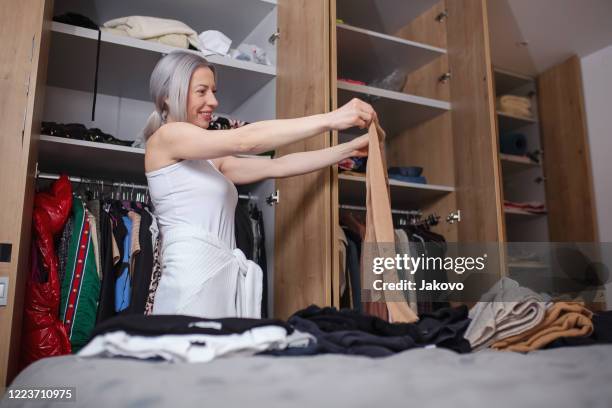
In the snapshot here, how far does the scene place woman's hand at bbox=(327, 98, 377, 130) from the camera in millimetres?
1520

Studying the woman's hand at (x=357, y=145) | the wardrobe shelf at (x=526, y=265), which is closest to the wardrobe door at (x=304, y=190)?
the woman's hand at (x=357, y=145)

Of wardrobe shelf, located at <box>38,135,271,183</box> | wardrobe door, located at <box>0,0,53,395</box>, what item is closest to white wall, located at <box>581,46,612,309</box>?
wardrobe shelf, located at <box>38,135,271,183</box>

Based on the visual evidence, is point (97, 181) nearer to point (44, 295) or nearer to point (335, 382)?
point (44, 295)

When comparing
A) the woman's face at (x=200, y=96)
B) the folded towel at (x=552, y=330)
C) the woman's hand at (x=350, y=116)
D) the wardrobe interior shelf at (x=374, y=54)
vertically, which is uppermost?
the wardrobe interior shelf at (x=374, y=54)

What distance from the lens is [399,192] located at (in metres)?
2.59

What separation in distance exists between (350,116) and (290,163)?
0.35 meters

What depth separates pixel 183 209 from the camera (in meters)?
1.49

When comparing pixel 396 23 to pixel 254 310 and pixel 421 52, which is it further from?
pixel 254 310

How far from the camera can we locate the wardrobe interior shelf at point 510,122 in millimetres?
3414

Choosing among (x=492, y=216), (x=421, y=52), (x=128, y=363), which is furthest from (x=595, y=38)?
(x=128, y=363)

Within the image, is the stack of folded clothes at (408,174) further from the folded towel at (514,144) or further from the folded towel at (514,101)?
the folded towel at (514,101)

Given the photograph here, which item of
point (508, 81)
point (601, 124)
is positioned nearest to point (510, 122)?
point (508, 81)

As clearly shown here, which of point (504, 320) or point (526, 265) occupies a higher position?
point (526, 265)

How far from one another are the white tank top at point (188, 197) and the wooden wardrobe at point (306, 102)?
1.52 ft
